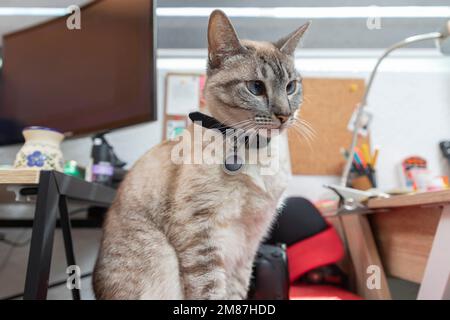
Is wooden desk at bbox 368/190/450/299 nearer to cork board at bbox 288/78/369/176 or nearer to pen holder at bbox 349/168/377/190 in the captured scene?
pen holder at bbox 349/168/377/190

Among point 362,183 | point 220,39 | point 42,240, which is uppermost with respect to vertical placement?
point 220,39

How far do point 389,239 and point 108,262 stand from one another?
771mm

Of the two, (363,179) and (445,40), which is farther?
(363,179)

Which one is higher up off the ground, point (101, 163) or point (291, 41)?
point (291, 41)

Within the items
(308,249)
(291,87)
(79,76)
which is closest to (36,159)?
(79,76)

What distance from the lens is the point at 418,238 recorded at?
713 mm

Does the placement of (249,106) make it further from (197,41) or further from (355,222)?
(355,222)

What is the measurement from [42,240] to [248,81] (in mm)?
490

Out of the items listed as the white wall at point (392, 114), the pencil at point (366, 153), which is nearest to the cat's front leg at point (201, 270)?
the white wall at point (392, 114)

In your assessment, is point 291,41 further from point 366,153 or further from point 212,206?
point 366,153

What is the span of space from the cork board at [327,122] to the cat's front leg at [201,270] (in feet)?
2.59

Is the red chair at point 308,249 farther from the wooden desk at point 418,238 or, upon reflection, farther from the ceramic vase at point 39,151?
the ceramic vase at point 39,151

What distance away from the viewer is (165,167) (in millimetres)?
673

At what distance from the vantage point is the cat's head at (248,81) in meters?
0.58
